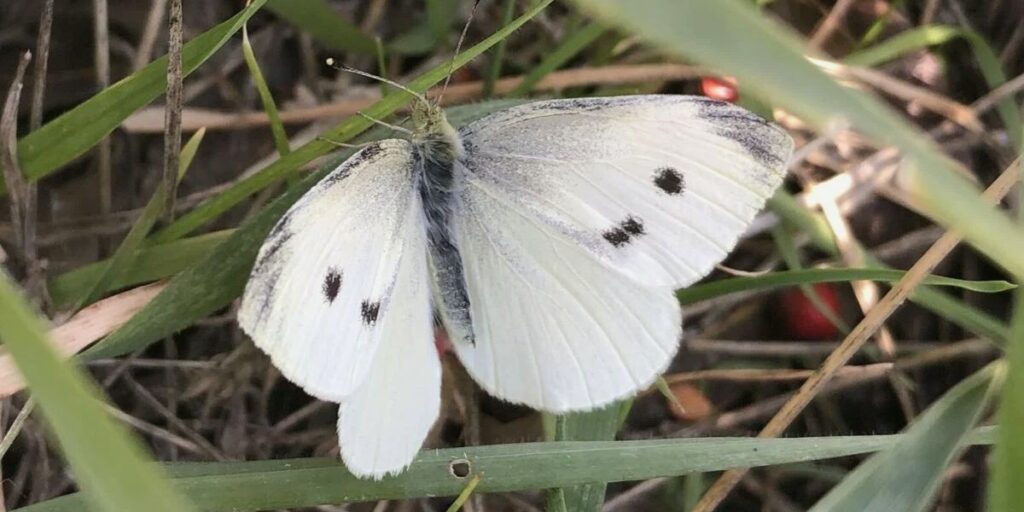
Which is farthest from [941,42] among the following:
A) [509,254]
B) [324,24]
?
[324,24]

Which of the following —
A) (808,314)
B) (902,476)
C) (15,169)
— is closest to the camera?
(902,476)

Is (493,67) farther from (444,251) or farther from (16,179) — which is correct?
(16,179)

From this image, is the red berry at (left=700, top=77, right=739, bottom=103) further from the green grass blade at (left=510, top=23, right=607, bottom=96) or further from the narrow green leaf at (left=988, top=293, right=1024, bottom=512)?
the narrow green leaf at (left=988, top=293, right=1024, bottom=512)

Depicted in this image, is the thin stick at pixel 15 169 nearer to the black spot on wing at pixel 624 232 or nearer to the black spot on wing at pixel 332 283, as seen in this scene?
the black spot on wing at pixel 332 283

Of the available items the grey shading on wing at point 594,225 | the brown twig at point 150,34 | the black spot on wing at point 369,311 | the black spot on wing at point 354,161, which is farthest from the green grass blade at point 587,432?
the brown twig at point 150,34

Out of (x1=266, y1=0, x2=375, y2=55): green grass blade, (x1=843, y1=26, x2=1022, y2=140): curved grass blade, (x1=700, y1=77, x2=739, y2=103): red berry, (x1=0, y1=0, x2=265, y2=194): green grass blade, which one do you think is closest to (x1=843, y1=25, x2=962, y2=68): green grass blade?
(x1=843, y1=26, x2=1022, y2=140): curved grass blade

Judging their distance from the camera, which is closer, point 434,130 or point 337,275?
point 337,275
